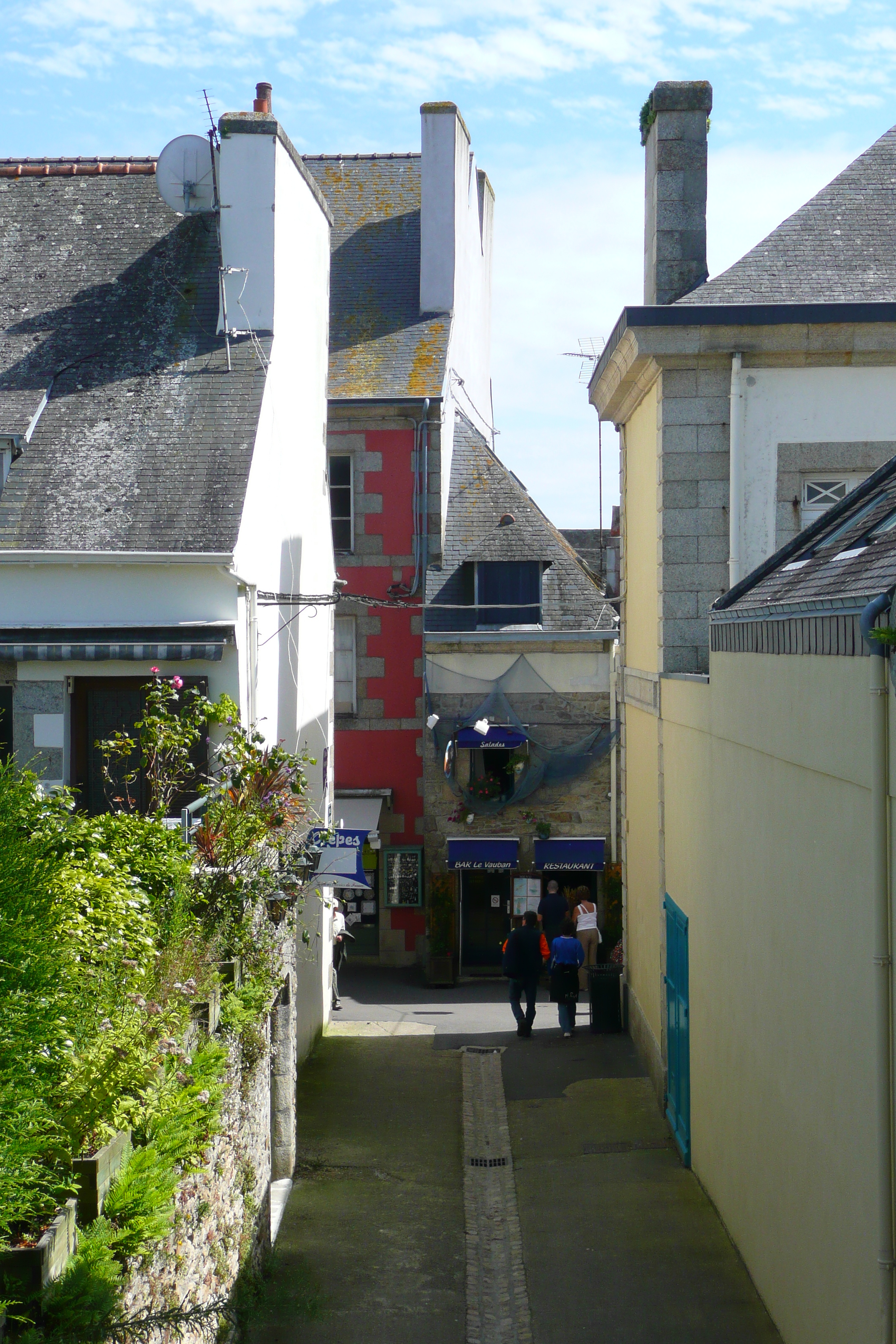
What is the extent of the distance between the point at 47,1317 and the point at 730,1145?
5821mm

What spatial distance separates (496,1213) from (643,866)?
4.86 metres

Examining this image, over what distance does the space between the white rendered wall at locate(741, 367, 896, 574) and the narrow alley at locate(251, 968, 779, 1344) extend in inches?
202

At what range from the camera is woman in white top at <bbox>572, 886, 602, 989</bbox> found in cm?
1792

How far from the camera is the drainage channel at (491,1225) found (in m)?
7.89

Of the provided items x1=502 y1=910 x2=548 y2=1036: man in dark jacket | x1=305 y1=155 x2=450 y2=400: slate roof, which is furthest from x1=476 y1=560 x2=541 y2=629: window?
x1=502 y1=910 x2=548 y2=1036: man in dark jacket

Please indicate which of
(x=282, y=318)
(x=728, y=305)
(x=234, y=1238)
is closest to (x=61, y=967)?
(x=234, y=1238)

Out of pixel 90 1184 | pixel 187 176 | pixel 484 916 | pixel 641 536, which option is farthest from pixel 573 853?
pixel 90 1184

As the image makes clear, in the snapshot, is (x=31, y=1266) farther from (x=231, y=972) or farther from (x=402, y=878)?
(x=402, y=878)

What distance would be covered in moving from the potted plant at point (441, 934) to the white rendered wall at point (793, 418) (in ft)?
32.9

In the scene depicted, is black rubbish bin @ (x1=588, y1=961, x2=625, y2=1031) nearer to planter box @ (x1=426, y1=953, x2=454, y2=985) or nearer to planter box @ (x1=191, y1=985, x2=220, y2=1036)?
planter box @ (x1=426, y1=953, x2=454, y2=985)

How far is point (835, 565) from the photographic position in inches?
273

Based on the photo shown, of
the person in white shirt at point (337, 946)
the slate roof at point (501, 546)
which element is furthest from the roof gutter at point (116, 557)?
the slate roof at point (501, 546)

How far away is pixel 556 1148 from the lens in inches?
434

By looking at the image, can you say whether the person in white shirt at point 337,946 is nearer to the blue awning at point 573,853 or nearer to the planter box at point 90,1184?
the blue awning at point 573,853
